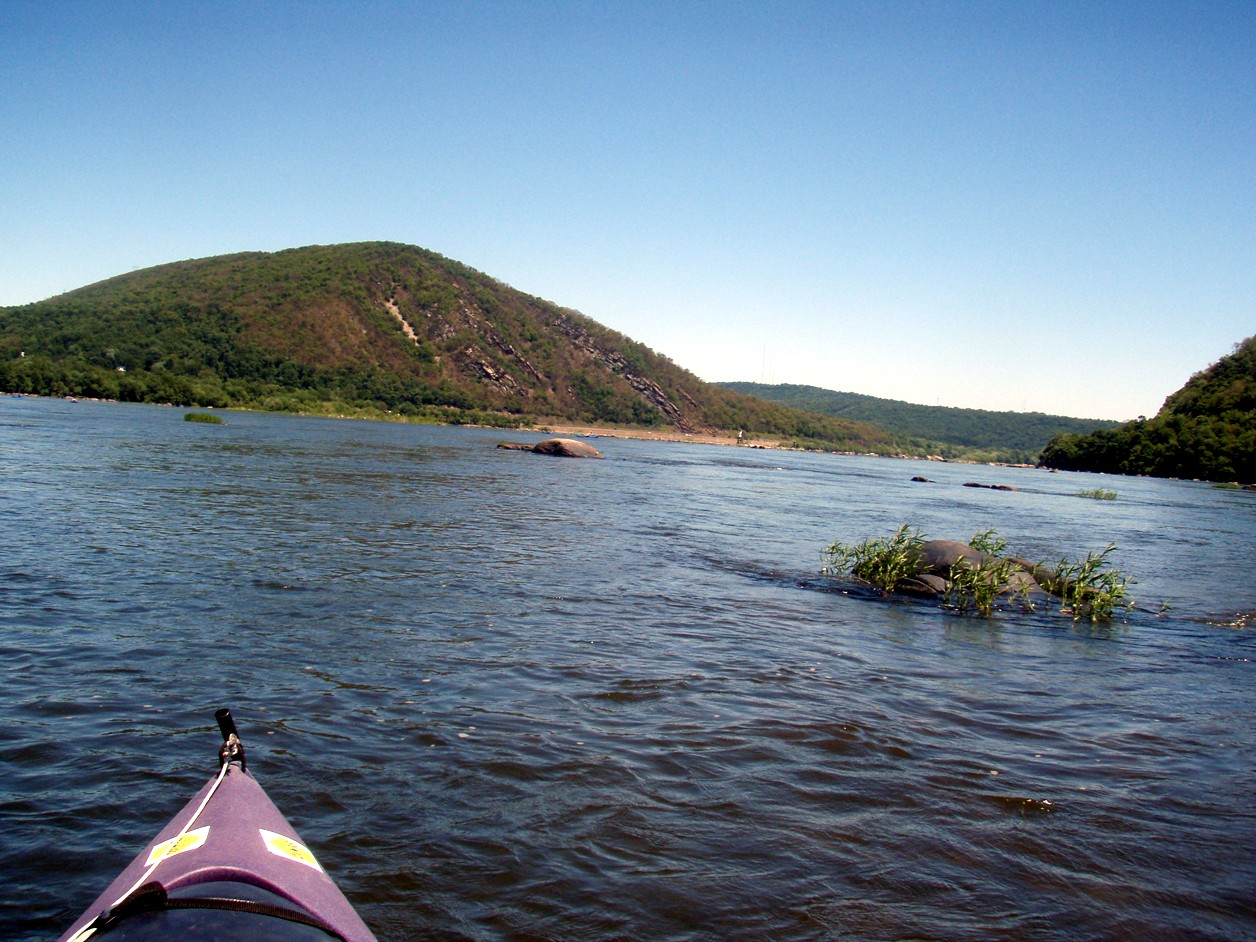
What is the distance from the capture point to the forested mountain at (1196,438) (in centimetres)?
9331

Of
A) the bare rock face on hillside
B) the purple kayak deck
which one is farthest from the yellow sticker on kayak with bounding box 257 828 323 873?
the bare rock face on hillside

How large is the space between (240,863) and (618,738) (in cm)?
434

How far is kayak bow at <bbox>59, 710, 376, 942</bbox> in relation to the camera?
117 inches

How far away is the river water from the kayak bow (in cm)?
112

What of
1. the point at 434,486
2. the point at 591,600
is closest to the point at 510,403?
the point at 434,486

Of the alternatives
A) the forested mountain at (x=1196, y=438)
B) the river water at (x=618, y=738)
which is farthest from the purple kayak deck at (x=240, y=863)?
the forested mountain at (x=1196, y=438)

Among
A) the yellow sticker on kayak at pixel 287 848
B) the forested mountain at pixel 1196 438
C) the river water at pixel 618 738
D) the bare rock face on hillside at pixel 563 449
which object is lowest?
the river water at pixel 618 738

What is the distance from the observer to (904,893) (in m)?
5.17

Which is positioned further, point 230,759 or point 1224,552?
point 1224,552

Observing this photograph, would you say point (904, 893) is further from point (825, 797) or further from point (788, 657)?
point (788, 657)

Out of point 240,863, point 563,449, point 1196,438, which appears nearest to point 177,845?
point 240,863

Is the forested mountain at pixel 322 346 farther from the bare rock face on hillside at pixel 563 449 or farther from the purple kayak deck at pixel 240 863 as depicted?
the purple kayak deck at pixel 240 863

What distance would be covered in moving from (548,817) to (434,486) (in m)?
26.1

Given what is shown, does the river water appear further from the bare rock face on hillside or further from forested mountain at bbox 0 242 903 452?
forested mountain at bbox 0 242 903 452
